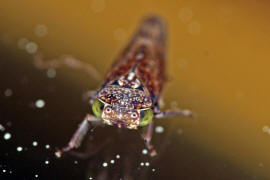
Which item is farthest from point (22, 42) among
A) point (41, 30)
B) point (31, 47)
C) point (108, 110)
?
point (108, 110)

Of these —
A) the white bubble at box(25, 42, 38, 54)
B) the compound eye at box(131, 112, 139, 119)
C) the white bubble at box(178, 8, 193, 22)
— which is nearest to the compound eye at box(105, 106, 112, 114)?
the compound eye at box(131, 112, 139, 119)

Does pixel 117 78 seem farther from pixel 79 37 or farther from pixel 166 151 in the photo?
A: pixel 79 37

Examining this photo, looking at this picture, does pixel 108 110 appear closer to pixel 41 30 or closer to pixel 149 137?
pixel 149 137

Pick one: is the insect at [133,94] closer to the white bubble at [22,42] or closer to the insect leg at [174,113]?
the insect leg at [174,113]

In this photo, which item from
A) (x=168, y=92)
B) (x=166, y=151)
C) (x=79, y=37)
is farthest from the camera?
(x=79, y=37)

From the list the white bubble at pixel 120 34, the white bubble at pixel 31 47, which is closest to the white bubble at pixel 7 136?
the white bubble at pixel 31 47

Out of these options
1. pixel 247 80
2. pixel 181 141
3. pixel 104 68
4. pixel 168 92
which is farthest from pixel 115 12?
pixel 181 141
